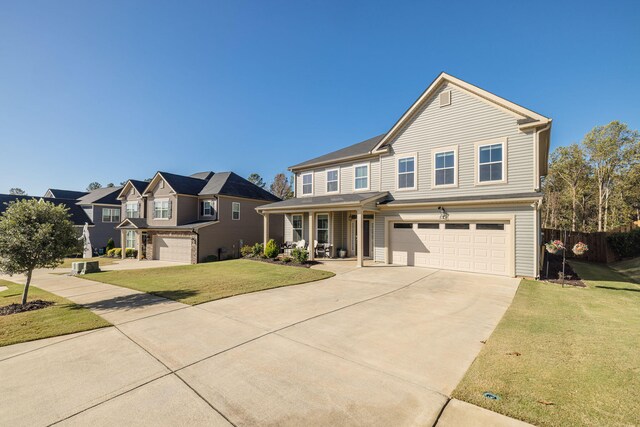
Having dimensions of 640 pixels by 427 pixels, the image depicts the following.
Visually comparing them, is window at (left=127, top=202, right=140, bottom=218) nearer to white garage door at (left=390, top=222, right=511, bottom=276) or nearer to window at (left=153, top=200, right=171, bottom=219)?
window at (left=153, top=200, right=171, bottom=219)

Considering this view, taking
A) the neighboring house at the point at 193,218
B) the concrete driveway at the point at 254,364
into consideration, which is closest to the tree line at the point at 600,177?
the concrete driveway at the point at 254,364

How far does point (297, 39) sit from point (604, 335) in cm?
1662

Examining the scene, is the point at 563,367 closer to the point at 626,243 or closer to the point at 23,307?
the point at 23,307

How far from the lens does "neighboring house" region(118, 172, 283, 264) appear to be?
846 inches

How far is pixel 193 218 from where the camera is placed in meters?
24.0

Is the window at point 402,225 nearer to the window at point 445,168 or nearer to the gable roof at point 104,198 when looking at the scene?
the window at point 445,168

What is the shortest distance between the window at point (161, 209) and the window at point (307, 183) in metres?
12.9

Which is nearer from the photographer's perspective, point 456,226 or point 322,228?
point 456,226

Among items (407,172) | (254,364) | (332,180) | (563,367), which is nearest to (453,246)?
(407,172)

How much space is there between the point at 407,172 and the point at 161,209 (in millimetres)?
21510

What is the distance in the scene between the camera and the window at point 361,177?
16.0m

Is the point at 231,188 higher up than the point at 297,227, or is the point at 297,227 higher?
the point at 231,188

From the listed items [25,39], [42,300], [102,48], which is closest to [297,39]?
[102,48]

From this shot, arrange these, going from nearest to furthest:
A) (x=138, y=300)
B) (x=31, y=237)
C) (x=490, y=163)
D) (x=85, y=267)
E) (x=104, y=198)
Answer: (x=31, y=237), (x=138, y=300), (x=490, y=163), (x=85, y=267), (x=104, y=198)
